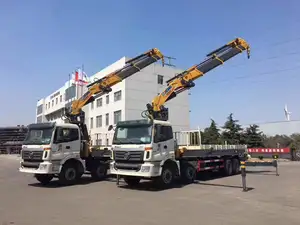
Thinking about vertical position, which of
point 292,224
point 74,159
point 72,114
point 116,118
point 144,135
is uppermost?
point 116,118

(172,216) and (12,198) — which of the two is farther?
(12,198)

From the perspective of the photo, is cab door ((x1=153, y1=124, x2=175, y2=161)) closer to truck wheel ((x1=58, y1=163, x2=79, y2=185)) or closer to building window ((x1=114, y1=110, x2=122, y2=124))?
truck wheel ((x1=58, y1=163, x2=79, y2=185))

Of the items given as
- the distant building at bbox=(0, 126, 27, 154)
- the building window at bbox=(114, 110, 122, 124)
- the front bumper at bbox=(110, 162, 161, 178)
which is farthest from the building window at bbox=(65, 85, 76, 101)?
the front bumper at bbox=(110, 162, 161, 178)

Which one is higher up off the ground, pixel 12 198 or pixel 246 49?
pixel 246 49

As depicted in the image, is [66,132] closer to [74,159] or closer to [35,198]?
[74,159]

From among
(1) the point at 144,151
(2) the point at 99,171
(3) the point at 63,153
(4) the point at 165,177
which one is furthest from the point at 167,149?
(2) the point at 99,171

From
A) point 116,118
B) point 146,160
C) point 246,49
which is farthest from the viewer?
point 116,118

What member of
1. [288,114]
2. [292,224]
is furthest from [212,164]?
[288,114]

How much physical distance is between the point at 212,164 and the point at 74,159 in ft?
22.8

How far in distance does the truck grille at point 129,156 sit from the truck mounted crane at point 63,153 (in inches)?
121

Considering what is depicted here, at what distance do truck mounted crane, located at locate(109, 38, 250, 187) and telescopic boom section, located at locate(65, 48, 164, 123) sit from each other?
6.86 ft

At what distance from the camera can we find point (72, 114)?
61.1 feet

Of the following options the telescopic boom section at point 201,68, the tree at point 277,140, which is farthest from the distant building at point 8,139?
the telescopic boom section at point 201,68

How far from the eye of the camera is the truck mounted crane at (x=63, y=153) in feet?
48.2
